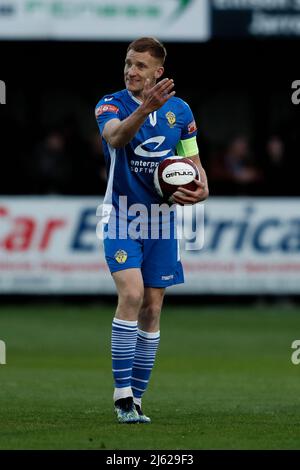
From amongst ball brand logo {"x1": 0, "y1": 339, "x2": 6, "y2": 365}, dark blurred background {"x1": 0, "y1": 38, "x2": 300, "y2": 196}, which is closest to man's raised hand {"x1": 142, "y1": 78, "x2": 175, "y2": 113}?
ball brand logo {"x1": 0, "y1": 339, "x2": 6, "y2": 365}

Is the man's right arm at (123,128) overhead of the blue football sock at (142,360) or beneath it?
overhead

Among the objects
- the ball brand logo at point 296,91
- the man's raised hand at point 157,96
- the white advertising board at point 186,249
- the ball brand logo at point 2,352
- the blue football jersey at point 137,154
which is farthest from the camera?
the ball brand logo at point 296,91

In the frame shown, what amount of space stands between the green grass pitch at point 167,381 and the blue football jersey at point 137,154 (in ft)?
5.09

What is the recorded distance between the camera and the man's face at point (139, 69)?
336 inches

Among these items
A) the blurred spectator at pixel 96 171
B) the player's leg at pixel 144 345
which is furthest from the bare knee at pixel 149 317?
the blurred spectator at pixel 96 171

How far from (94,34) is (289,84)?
5.04 metres

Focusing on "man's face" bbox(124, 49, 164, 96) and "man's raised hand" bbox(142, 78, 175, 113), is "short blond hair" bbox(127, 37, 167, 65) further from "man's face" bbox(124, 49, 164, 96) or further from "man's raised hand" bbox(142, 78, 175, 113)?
"man's raised hand" bbox(142, 78, 175, 113)

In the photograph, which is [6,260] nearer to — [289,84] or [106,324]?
[106,324]

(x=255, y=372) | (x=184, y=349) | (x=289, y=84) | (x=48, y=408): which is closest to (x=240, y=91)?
(x=289, y=84)

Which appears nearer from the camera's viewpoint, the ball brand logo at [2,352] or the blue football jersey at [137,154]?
the blue football jersey at [137,154]

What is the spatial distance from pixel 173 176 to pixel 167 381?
383cm

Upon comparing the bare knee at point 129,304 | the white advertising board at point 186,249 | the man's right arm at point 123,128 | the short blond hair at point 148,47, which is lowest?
the bare knee at point 129,304

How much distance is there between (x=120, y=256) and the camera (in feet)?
27.9

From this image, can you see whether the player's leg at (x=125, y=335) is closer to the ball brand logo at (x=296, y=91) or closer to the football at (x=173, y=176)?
the football at (x=173, y=176)
